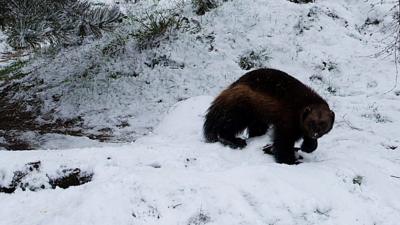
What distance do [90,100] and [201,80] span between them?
1979 mm

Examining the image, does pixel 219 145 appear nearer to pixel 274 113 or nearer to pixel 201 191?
pixel 274 113

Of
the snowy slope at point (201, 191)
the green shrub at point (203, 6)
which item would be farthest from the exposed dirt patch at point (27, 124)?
the green shrub at point (203, 6)

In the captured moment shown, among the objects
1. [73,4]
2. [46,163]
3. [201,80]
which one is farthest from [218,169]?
[201,80]

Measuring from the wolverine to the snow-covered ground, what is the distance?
192mm

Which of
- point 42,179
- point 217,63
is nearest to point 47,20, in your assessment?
point 42,179

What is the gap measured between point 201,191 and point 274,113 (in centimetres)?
135

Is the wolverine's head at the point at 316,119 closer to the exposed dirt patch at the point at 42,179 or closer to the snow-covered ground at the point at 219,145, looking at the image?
the snow-covered ground at the point at 219,145

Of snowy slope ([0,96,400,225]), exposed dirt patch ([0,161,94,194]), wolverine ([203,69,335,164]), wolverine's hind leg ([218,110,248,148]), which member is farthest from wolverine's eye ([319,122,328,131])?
exposed dirt patch ([0,161,94,194])

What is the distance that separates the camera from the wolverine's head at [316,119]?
4414mm

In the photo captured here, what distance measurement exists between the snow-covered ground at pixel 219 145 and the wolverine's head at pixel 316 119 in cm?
33

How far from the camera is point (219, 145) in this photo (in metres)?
5.16

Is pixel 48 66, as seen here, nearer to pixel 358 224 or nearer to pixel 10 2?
pixel 10 2

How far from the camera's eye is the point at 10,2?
566 centimetres

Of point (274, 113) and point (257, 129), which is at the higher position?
point (274, 113)
